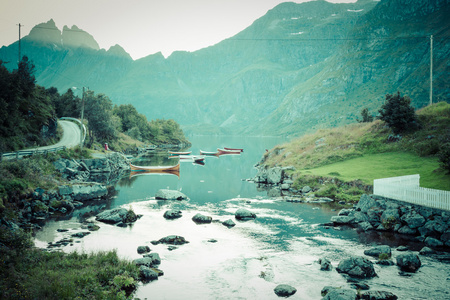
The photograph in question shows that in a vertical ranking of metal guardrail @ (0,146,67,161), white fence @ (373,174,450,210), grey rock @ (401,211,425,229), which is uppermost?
metal guardrail @ (0,146,67,161)

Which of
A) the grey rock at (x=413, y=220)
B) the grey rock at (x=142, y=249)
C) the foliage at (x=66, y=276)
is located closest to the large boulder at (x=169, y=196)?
the grey rock at (x=142, y=249)

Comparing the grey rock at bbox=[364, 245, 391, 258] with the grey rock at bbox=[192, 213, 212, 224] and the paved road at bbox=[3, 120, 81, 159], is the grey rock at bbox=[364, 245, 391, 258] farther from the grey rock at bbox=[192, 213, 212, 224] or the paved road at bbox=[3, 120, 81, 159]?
the paved road at bbox=[3, 120, 81, 159]

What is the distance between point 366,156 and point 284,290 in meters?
40.6

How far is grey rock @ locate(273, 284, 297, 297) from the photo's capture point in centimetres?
1741

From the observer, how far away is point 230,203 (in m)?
42.2

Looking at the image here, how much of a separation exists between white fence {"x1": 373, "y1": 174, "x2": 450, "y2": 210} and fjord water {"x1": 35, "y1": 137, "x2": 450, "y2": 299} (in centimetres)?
439

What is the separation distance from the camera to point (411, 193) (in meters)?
28.3

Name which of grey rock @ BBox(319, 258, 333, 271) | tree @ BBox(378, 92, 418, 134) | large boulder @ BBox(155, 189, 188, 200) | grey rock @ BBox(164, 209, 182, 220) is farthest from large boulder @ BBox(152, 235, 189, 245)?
tree @ BBox(378, 92, 418, 134)

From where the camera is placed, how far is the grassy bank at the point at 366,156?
131ft

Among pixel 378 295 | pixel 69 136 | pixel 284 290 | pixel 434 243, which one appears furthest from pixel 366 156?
pixel 69 136

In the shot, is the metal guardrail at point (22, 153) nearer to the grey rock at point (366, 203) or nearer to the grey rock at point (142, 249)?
the grey rock at point (142, 249)

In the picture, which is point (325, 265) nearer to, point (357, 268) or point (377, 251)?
point (357, 268)

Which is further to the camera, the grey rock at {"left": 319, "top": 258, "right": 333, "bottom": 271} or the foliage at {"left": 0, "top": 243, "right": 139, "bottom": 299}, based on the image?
the grey rock at {"left": 319, "top": 258, "right": 333, "bottom": 271}

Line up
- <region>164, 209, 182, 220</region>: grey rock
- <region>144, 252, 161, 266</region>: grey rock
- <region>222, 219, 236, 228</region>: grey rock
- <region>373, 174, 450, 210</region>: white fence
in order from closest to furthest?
<region>144, 252, 161, 266</region>: grey rock, <region>373, 174, 450, 210</region>: white fence, <region>222, 219, 236, 228</region>: grey rock, <region>164, 209, 182, 220</region>: grey rock
